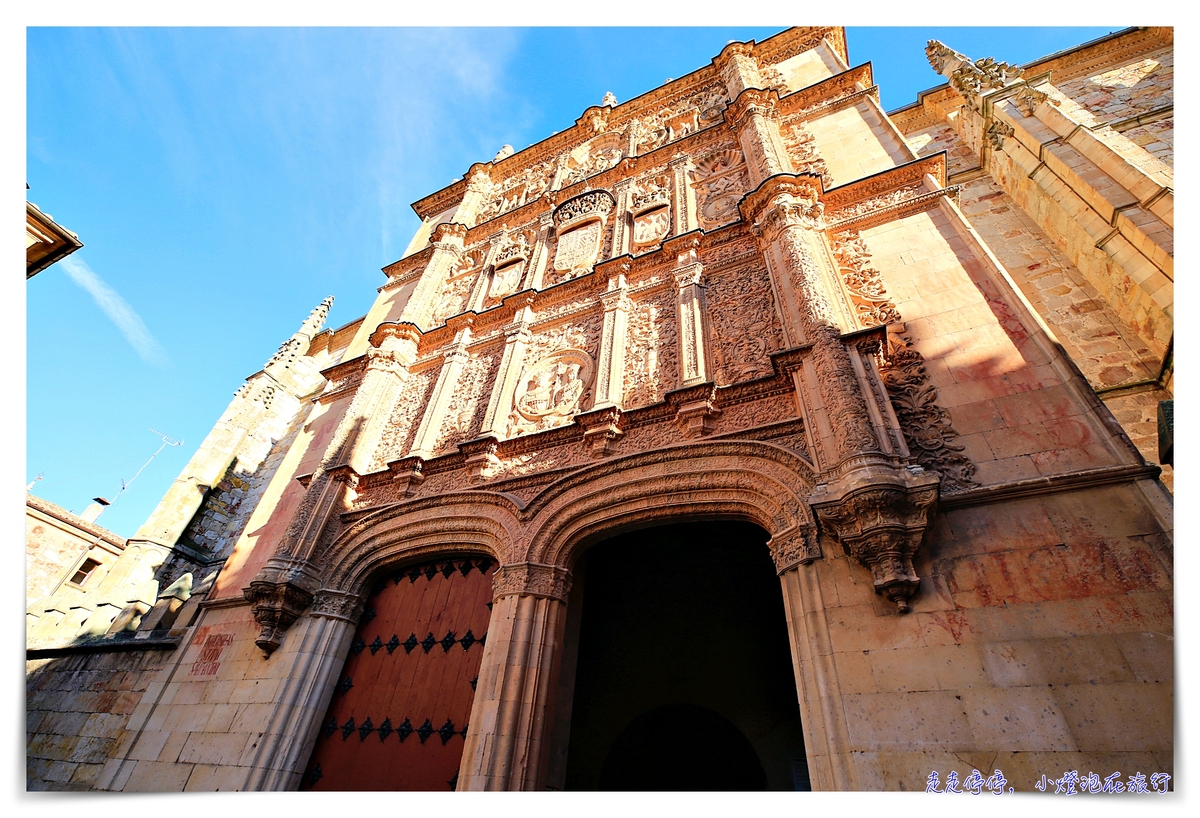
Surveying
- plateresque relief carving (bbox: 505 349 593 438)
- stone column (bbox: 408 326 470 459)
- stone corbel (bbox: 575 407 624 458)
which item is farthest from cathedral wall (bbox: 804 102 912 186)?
stone column (bbox: 408 326 470 459)

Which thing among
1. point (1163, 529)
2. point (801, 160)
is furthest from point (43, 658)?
point (801, 160)

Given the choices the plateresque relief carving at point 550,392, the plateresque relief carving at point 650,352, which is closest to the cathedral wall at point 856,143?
the plateresque relief carving at point 650,352

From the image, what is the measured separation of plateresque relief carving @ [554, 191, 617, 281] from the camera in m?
9.62

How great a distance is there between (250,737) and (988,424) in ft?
25.6

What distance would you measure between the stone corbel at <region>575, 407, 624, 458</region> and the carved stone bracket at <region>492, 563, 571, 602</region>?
1426mm

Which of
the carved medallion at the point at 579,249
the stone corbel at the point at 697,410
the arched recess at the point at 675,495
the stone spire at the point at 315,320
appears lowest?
the arched recess at the point at 675,495

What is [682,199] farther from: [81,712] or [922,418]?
[81,712]

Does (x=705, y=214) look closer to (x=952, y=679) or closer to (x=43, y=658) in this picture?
(x=952, y=679)

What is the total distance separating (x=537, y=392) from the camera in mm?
7578

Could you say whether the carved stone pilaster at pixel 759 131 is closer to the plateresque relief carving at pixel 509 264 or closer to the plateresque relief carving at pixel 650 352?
the plateresque relief carving at pixel 650 352

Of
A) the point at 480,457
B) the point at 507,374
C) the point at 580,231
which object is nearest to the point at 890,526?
the point at 480,457

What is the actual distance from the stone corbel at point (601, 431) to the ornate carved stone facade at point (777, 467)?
4 centimetres

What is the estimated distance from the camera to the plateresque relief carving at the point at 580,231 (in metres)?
9.62

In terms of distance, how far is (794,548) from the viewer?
4371 mm
